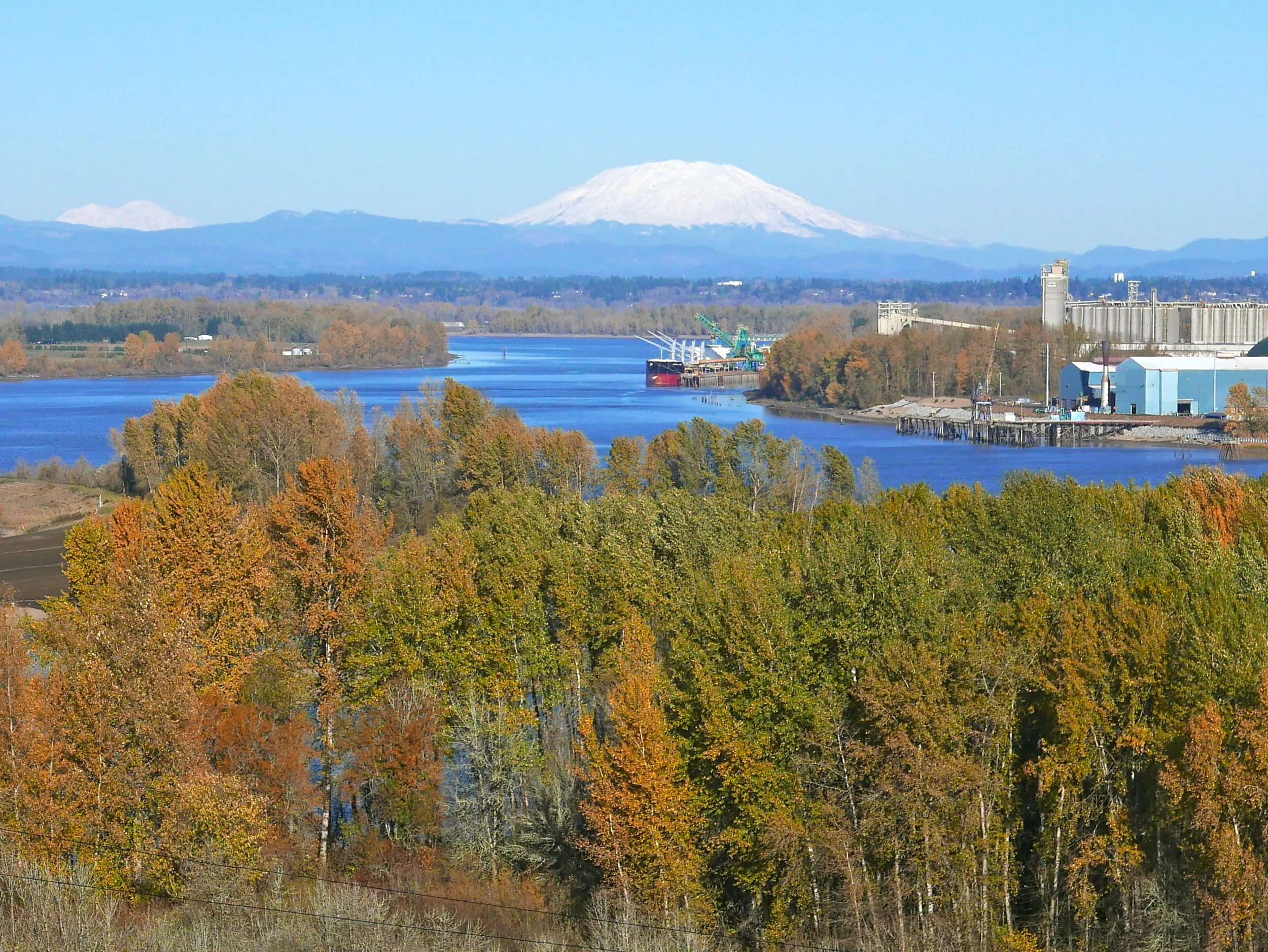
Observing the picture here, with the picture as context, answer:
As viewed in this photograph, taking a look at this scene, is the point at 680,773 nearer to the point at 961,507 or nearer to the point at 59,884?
the point at 59,884

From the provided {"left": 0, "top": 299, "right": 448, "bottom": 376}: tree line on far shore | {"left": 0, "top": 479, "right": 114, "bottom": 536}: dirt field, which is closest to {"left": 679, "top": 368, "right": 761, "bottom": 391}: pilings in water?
{"left": 0, "top": 299, "right": 448, "bottom": 376}: tree line on far shore

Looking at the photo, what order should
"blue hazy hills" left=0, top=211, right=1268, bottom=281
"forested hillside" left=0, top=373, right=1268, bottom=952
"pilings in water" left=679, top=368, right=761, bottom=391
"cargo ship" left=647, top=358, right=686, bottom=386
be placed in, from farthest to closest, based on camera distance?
"blue hazy hills" left=0, top=211, right=1268, bottom=281
"pilings in water" left=679, top=368, right=761, bottom=391
"cargo ship" left=647, top=358, right=686, bottom=386
"forested hillside" left=0, top=373, right=1268, bottom=952

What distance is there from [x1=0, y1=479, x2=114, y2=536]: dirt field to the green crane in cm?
2542

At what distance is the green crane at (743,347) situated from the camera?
139 feet

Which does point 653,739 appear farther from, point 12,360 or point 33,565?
point 12,360

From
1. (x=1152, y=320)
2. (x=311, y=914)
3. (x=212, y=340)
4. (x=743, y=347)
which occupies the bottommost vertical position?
(x=311, y=914)

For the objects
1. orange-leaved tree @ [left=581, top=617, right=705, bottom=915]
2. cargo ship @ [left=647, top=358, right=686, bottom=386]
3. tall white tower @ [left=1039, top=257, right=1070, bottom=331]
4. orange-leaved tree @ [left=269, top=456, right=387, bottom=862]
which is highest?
tall white tower @ [left=1039, top=257, right=1070, bottom=331]

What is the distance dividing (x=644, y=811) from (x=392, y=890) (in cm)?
102

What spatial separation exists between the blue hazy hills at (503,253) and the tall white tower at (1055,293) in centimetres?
11452

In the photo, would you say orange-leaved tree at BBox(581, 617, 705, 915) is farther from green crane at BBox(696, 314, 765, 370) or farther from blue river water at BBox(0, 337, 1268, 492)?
green crane at BBox(696, 314, 765, 370)

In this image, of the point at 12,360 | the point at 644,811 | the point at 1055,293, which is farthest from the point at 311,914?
the point at 12,360

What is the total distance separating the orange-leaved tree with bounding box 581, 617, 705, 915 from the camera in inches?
210

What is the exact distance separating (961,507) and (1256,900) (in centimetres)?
442

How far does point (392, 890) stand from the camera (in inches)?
226
